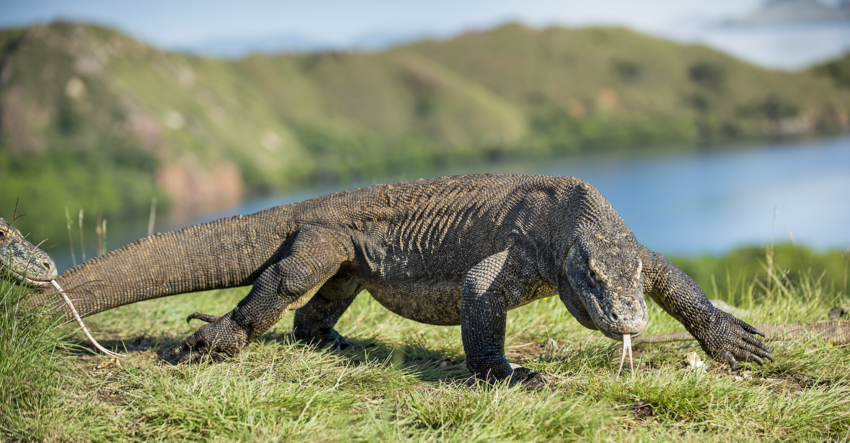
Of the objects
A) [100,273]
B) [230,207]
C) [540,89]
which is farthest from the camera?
[540,89]

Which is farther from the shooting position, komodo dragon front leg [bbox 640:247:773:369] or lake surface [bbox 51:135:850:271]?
lake surface [bbox 51:135:850:271]

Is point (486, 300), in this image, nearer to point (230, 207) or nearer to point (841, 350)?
point (841, 350)

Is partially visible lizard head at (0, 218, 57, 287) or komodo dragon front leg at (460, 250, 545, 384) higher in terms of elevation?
komodo dragon front leg at (460, 250, 545, 384)

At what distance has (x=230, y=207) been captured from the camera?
70.9 meters

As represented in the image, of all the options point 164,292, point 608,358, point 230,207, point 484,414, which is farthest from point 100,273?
point 230,207

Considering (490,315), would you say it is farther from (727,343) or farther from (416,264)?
(727,343)

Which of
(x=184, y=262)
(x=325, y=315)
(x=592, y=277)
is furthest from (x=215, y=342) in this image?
(x=592, y=277)

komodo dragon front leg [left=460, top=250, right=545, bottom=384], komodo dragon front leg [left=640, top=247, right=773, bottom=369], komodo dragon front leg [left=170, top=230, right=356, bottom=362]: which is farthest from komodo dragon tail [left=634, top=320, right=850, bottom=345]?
komodo dragon front leg [left=170, top=230, right=356, bottom=362]

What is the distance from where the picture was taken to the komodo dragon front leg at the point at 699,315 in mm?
3840

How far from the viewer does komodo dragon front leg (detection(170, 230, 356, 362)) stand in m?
4.18

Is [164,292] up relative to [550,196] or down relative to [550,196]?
down

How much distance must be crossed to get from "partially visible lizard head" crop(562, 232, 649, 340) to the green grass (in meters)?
0.48

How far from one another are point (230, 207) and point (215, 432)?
234 ft

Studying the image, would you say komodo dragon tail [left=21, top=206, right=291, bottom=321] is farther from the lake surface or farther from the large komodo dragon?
the lake surface
